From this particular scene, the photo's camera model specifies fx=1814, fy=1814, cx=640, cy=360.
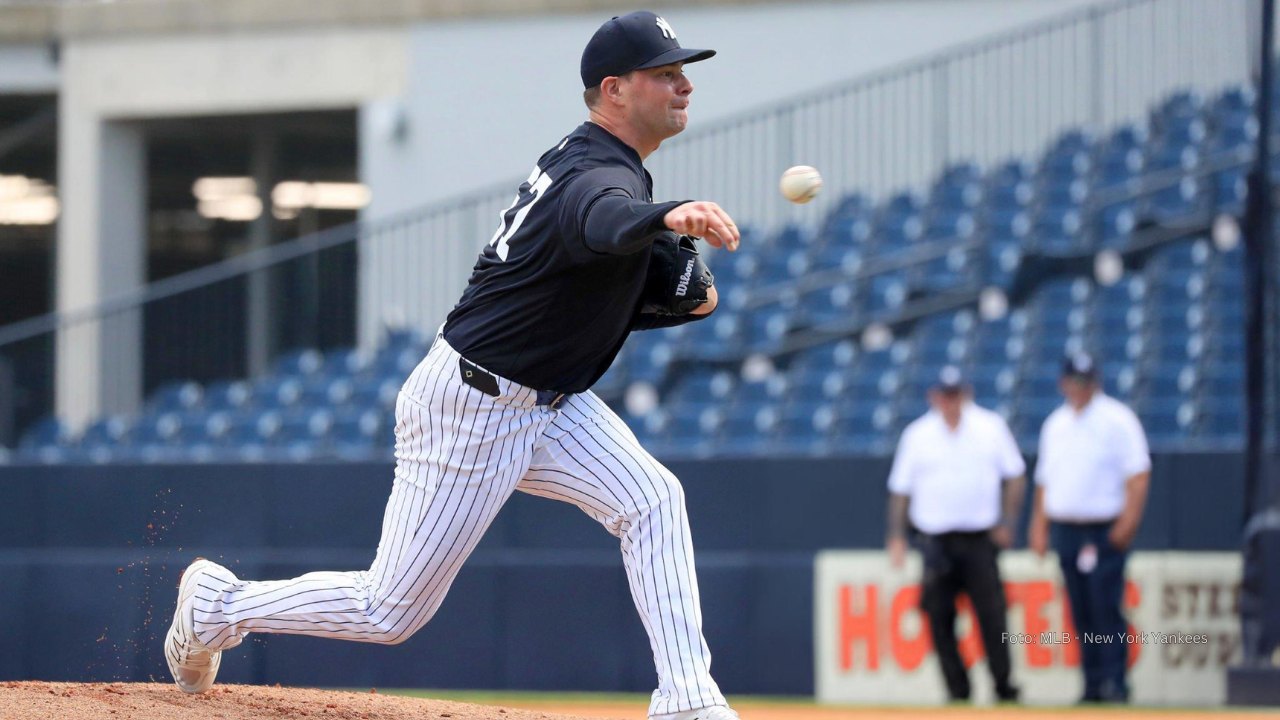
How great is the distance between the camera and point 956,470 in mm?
9281

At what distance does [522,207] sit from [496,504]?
31.2 inches

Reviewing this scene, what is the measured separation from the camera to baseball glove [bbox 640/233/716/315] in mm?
4777

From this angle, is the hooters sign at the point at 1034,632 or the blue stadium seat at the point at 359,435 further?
the blue stadium seat at the point at 359,435

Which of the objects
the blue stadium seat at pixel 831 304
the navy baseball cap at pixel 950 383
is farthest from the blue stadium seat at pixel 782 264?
the navy baseball cap at pixel 950 383

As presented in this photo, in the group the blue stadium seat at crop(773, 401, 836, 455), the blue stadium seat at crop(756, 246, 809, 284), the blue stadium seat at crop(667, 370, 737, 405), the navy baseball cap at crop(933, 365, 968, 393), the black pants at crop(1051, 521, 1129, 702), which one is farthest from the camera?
the blue stadium seat at crop(756, 246, 809, 284)

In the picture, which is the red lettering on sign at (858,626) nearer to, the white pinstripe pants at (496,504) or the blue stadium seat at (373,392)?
the blue stadium seat at (373,392)

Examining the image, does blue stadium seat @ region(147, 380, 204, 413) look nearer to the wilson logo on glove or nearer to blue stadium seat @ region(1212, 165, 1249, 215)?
blue stadium seat @ region(1212, 165, 1249, 215)

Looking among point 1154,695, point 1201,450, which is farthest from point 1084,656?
point 1201,450

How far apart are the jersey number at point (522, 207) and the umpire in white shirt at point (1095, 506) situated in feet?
16.9

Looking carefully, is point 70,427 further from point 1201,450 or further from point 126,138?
point 1201,450

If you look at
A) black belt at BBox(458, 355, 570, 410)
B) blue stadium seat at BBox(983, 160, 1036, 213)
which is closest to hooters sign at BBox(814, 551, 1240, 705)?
blue stadium seat at BBox(983, 160, 1036, 213)

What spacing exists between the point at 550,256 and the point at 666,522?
788mm

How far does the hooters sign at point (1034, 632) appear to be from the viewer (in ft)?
30.9

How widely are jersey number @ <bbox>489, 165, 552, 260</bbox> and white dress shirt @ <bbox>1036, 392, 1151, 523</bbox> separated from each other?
17.0ft
